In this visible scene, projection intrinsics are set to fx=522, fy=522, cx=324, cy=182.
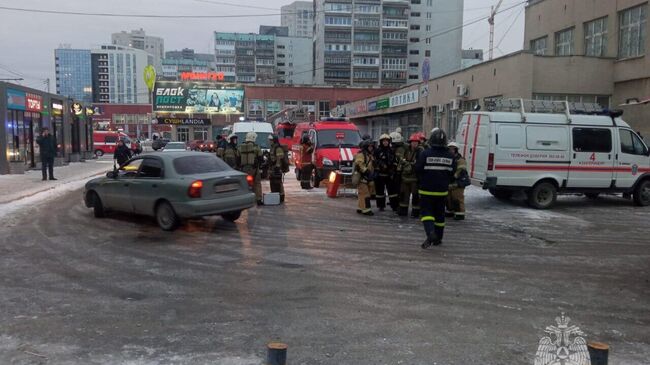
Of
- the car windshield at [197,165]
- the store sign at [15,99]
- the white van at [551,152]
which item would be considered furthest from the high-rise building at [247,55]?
the car windshield at [197,165]

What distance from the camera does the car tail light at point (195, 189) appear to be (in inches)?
371

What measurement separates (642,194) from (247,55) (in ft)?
457

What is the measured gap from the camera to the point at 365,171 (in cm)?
1153

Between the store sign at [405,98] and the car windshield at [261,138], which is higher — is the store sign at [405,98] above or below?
above

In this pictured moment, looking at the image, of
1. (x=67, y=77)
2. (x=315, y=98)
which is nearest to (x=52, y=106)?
(x=315, y=98)

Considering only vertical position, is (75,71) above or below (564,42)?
above

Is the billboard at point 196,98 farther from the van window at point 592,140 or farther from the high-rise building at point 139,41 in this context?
the high-rise building at point 139,41

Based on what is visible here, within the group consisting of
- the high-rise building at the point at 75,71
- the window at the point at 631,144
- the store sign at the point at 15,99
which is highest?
the high-rise building at the point at 75,71

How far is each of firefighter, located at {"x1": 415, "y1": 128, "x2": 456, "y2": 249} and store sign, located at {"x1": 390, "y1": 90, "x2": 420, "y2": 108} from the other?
25769mm

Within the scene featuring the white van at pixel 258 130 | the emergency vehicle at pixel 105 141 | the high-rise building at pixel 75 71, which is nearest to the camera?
the white van at pixel 258 130

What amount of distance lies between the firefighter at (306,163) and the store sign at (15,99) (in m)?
13.6

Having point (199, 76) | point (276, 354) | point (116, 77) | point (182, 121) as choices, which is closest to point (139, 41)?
point (116, 77)

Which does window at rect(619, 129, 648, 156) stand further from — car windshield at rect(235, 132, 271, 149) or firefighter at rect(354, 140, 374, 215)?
car windshield at rect(235, 132, 271, 149)

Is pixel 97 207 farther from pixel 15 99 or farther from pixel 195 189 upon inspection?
pixel 15 99
